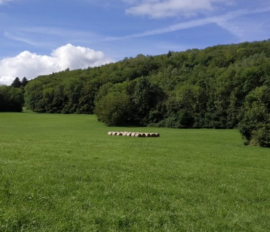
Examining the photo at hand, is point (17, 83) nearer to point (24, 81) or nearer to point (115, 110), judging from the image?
point (24, 81)

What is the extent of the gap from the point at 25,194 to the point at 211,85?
263ft

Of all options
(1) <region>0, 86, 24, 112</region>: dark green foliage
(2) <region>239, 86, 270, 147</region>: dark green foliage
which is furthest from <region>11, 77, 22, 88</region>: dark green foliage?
(2) <region>239, 86, 270, 147</region>: dark green foliage

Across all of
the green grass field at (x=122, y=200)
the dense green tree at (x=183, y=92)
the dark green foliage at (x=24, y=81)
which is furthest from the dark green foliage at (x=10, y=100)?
the green grass field at (x=122, y=200)

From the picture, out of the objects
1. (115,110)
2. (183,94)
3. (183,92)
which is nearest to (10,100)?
(115,110)

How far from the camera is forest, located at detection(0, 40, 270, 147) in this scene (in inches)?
2869

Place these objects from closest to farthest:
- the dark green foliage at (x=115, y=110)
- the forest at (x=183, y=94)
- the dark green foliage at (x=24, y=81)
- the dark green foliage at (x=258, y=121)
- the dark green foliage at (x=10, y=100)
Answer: the dark green foliage at (x=258, y=121) → the forest at (x=183, y=94) → the dark green foliage at (x=115, y=110) → the dark green foliage at (x=10, y=100) → the dark green foliage at (x=24, y=81)

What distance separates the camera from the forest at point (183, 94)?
72.9 meters

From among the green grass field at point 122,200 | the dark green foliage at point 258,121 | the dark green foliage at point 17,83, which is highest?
the dark green foliage at point 17,83

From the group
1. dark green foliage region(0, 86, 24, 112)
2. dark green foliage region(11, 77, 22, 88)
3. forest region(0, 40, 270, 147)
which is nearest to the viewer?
forest region(0, 40, 270, 147)

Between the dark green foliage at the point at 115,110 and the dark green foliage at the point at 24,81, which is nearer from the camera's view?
the dark green foliage at the point at 115,110

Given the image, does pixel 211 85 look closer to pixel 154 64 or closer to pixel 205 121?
pixel 205 121

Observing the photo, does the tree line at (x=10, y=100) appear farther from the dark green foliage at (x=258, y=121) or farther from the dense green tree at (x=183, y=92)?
the dark green foliage at (x=258, y=121)

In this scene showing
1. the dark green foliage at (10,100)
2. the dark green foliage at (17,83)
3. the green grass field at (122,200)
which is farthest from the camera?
the dark green foliage at (17,83)

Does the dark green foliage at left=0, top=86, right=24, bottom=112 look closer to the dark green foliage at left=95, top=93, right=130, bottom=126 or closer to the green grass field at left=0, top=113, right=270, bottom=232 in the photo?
the dark green foliage at left=95, top=93, right=130, bottom=126
